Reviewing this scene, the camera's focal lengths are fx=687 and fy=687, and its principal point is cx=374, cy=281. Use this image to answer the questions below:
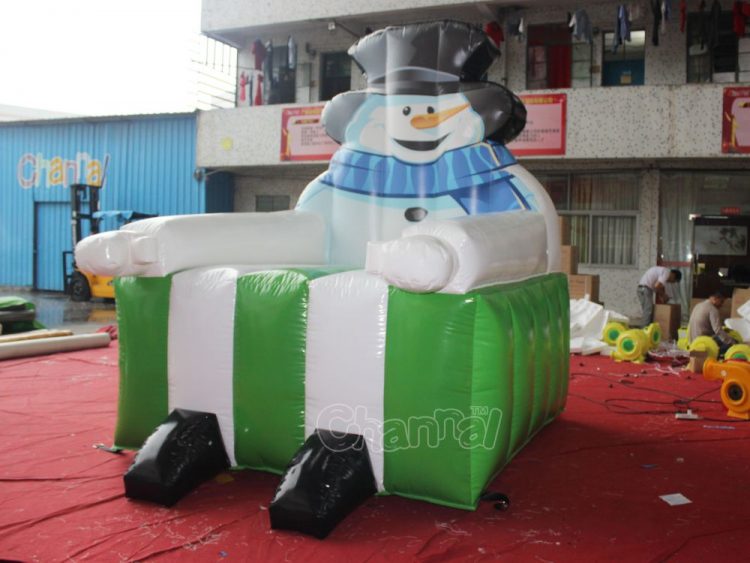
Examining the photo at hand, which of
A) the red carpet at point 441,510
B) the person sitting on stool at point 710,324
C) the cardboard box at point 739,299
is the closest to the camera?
the red carpet at point 441,510

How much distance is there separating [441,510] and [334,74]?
33.2ft

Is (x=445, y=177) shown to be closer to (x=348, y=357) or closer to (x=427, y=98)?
(x=427, y=98)

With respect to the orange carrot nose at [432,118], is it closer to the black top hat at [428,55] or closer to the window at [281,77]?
the black top hat at [428,55]

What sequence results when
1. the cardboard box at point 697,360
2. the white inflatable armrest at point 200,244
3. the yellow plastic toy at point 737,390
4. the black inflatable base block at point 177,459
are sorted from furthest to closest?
1. the cardboard box at point 697,360
2. the yellow plastic toy at point 737,390
3. the white inflatable armrest at point 200,244
4. the black inflatable base block at point 177,459

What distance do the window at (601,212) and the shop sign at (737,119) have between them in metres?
1.60

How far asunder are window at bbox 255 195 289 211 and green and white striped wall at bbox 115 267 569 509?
905 centimetres

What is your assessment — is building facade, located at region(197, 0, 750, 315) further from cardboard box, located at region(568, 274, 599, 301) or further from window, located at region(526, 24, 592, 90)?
cardboard box, located at region(568, 274, 599, 301)

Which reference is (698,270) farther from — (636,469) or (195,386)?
(195,386)

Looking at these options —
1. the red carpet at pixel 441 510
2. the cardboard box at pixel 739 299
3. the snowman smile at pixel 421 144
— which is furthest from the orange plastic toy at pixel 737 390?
the cardboard box at pixel 739 299

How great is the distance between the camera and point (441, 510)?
7.18 ft

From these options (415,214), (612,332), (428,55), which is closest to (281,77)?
(612,332)

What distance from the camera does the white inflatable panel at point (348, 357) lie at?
215cm

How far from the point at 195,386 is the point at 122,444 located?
1.51ft

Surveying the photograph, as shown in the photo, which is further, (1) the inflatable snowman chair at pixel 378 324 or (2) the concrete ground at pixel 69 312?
(2) the concrete ground at pixel 69 312
